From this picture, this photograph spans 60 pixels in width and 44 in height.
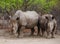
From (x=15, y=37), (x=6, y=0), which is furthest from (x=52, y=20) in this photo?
(x=6, y=0)

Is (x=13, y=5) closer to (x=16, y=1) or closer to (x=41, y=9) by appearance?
(x=16, y=1)

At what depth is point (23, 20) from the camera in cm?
1227

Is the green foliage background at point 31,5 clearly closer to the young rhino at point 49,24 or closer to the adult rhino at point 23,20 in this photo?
the adult rhino at point 23,20

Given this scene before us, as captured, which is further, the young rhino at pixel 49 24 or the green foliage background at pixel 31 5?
the green foliage background at pixel 31 5

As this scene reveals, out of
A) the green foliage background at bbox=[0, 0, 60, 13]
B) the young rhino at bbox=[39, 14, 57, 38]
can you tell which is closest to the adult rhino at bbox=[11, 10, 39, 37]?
the young rhino at bbox=[39, 14, 57, 38]

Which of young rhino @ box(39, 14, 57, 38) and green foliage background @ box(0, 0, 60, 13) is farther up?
→ green foliage background @ box(0, 0, 60, 13)

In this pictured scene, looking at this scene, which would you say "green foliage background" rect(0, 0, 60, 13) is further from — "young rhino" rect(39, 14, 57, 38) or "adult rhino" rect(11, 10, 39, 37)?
"young rhino" rect(39, 14, 57, 38)

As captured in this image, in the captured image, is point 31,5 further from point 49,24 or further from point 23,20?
point 49,24

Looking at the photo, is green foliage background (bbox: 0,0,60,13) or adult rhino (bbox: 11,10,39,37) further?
green foliage background (bbox: 0,0,60,13)

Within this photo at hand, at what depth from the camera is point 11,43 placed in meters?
10.5

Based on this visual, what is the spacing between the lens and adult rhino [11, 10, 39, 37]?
39.5 feet

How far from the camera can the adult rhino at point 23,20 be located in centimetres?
1204

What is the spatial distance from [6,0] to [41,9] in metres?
2.27

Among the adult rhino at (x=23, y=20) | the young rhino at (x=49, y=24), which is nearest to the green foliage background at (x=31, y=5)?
the adult rhino at (x=23, y=20)
